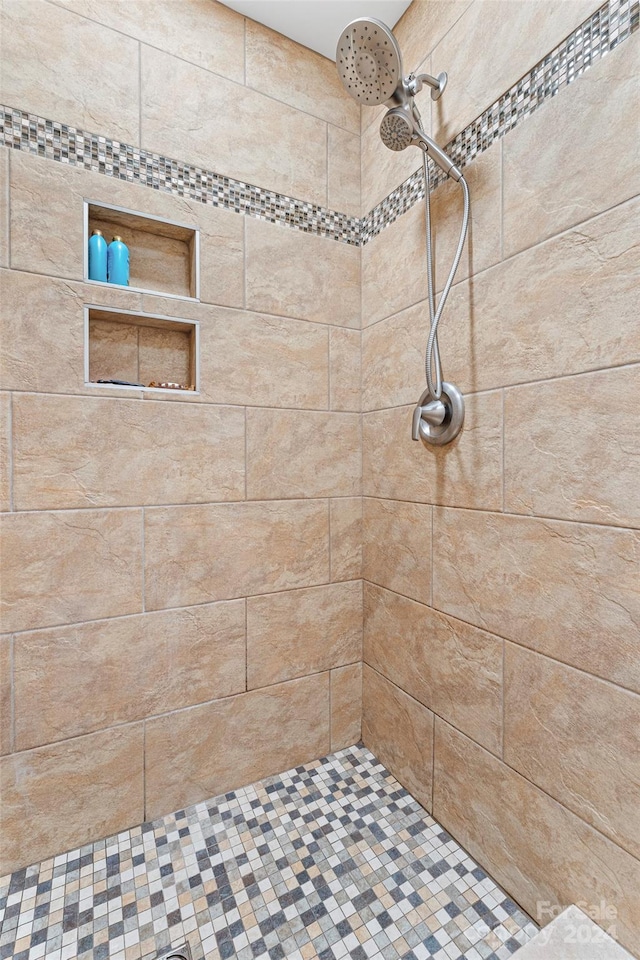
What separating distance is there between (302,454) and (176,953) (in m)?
1.20

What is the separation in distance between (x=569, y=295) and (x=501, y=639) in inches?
30.1

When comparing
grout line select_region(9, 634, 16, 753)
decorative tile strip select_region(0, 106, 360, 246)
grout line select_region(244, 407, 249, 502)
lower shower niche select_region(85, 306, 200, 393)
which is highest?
decorative tile strip select_region(0, 106, 360, 246)

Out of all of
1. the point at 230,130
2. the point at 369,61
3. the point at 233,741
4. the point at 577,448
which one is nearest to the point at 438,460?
the point at 577,448

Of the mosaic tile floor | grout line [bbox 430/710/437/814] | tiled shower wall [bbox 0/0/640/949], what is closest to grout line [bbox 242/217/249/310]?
tiled shower wall [bbox 0/0/640/949]

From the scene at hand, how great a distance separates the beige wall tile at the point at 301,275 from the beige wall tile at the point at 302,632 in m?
0.90

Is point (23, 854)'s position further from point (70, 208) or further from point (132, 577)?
point (70, 208)

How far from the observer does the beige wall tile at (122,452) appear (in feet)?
3.66

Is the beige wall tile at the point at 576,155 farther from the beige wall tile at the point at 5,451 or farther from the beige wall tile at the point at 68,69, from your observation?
the beige wall tile at the point at 5,451

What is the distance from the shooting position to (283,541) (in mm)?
1450

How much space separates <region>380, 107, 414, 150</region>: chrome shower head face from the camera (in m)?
1.10

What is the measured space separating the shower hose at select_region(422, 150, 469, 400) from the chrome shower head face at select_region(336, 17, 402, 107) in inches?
7.3

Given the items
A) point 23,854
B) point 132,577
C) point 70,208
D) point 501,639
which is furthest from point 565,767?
point 70,208

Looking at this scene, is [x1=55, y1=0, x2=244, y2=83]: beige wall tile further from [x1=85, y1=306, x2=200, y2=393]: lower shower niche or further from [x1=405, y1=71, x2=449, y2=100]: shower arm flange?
[x1=85, y1=306, x2=200, y2=393]: lower shower niche

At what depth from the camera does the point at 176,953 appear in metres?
0.93
